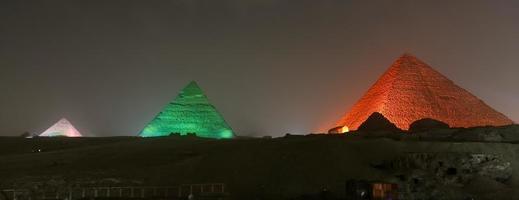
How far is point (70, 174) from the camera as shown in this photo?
27.1 m

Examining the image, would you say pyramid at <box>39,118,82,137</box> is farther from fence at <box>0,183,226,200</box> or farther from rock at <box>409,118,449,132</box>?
fence at <box>0,183,226,200</box>

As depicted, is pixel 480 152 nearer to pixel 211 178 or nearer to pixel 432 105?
pixel 211 178

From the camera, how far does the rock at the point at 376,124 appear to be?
45241 millimetres

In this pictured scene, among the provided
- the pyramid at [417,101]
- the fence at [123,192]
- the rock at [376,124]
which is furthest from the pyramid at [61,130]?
the fence at [123,192]

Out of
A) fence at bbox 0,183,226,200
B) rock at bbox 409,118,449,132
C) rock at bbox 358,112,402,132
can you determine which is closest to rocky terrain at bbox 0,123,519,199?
fence at bbox 0,183,226,200

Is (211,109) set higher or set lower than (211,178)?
higher

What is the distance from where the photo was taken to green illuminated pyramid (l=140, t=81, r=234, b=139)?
171ft

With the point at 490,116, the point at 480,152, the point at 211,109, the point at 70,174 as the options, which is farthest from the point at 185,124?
the point at 480,152

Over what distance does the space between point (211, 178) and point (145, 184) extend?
2.30 meters

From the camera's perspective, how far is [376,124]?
46.5 metres

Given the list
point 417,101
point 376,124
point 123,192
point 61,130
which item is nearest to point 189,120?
point 61,130

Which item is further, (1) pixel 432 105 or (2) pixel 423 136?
(1) pixel 432 105

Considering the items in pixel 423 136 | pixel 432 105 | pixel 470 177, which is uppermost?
pixel 432 105

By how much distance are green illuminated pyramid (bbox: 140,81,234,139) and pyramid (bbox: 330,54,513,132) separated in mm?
9093
